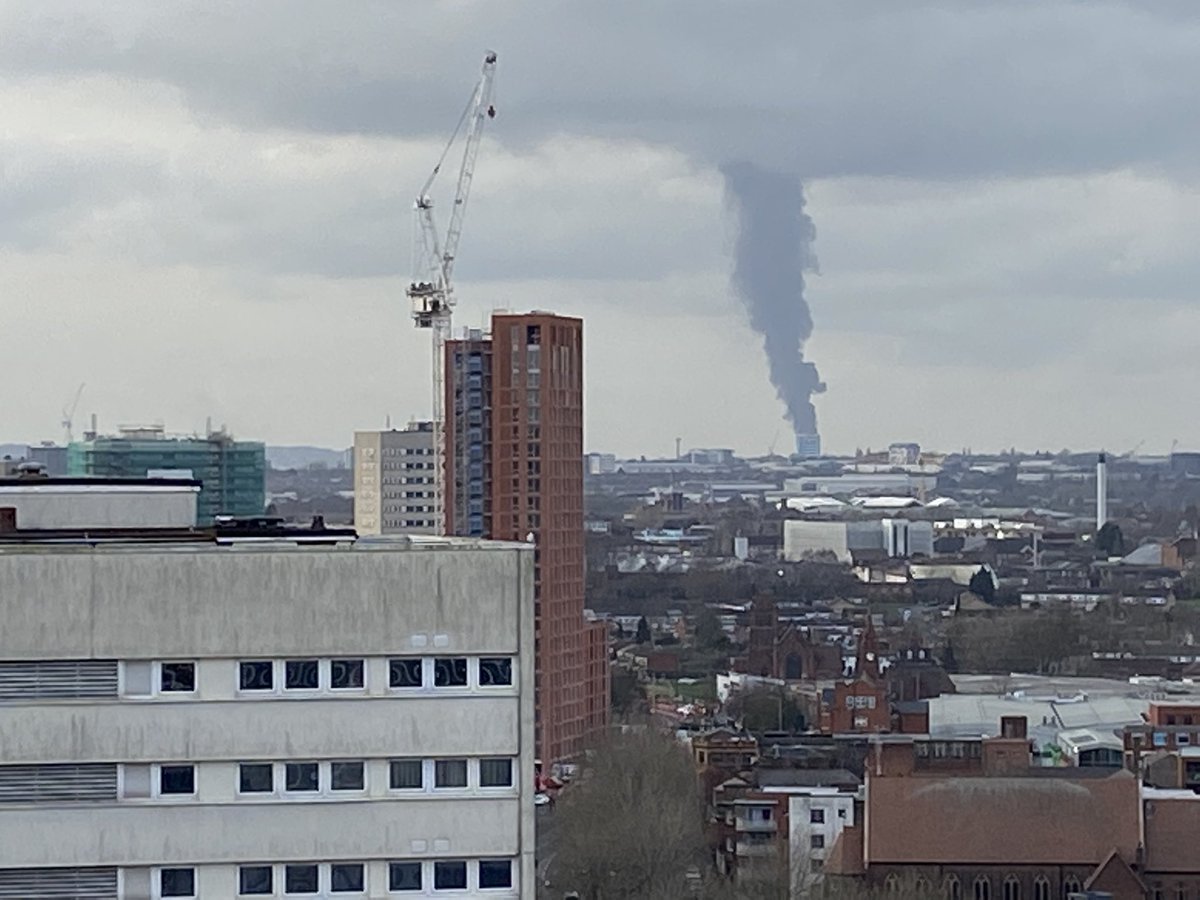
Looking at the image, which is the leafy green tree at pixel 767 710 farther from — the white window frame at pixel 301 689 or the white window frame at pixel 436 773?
the white window frame at pixel 301 689

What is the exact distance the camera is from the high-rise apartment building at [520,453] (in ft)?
262

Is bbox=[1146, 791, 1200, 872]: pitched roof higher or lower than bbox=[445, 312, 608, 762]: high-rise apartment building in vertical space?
lower

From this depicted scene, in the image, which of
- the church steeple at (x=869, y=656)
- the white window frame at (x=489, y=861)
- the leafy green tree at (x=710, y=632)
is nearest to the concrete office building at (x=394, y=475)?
the leafy green tree at (x=710, y=632)

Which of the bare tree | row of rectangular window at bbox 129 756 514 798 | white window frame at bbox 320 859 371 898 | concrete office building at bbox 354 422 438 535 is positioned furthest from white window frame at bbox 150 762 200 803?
concrete office building at bbox 354 422 438 535

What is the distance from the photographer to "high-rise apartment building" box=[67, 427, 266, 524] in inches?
5182

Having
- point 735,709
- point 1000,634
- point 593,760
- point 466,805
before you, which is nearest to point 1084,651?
point 1000,634

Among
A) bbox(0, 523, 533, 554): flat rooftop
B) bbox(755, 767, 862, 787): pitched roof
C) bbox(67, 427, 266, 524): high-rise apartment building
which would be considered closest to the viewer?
bbox(0, 523, 533, 554): flat rooftop

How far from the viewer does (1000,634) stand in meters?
104

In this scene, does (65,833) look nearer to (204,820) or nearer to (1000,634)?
(204,820)

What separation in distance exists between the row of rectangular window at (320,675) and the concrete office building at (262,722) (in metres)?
0.02

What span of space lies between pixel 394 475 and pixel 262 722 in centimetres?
13020

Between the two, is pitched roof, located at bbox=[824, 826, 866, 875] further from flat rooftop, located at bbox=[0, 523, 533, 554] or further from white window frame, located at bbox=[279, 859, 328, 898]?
white window frame, located at bbox=[279, 859, 328, 898]

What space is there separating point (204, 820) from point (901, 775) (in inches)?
1310

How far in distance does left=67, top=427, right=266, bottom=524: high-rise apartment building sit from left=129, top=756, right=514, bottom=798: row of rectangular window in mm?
108226
